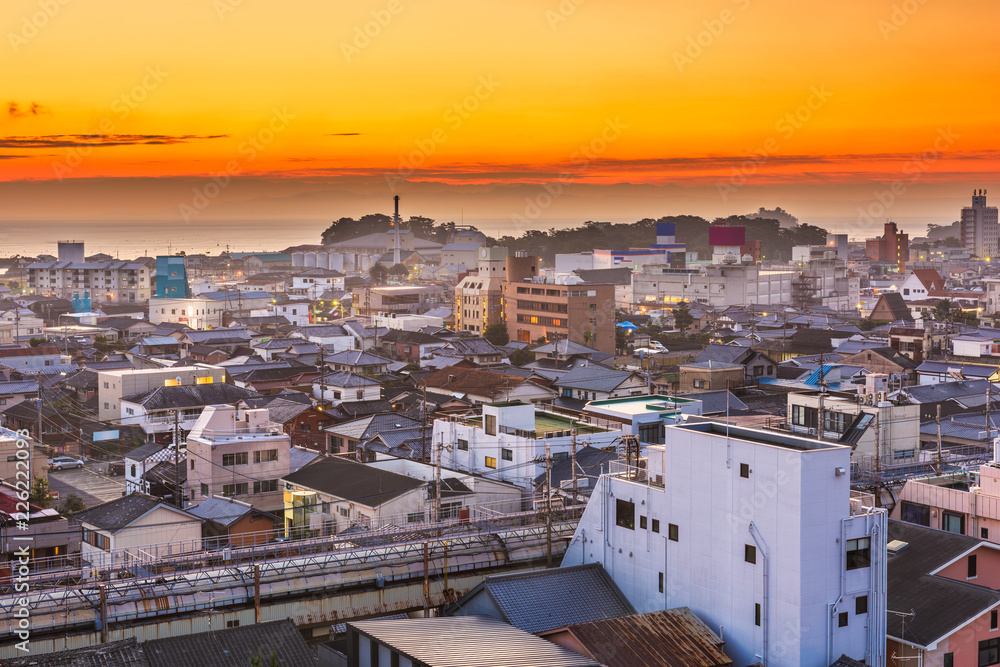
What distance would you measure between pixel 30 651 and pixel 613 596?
14.7ft

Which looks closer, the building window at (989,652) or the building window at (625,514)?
the building window at (989,652)

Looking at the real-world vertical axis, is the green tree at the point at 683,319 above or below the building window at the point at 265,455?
above

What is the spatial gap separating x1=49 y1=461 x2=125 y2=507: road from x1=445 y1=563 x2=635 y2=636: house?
26.9ft

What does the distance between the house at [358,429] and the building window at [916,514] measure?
25.9 feet

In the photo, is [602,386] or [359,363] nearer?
[602,386]

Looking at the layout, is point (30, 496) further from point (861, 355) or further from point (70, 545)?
point (861, 355)

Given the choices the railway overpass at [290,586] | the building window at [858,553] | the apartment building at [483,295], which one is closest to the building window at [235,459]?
the railway overpass at [290,586]

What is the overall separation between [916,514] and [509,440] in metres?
4.76

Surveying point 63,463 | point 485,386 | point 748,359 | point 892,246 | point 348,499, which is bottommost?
point 63,463

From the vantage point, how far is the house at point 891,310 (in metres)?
39.7

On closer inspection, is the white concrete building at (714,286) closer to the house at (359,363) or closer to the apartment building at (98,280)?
the house at (359,363)

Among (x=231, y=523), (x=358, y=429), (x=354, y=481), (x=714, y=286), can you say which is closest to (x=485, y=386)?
(x=358, y=429)

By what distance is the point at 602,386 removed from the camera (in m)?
18.7

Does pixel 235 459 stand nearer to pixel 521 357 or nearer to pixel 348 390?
pixel 348 390
